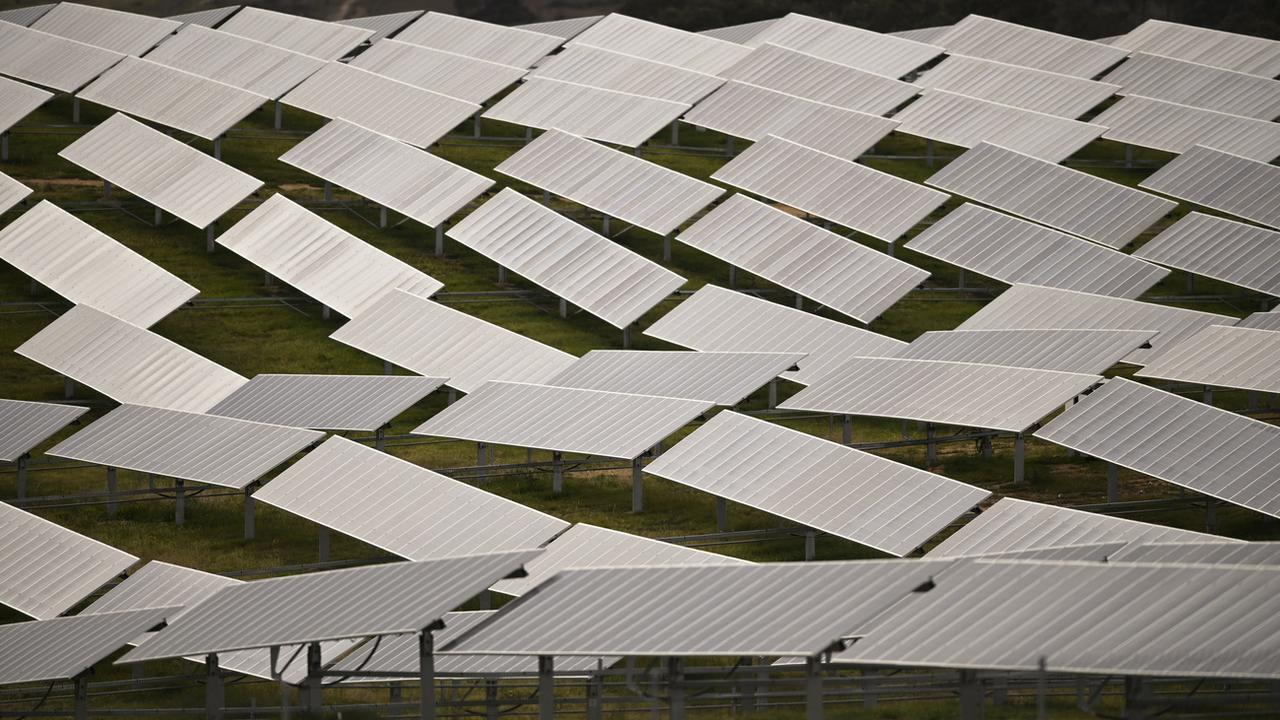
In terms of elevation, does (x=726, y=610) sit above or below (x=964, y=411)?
above

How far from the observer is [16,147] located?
5784cm

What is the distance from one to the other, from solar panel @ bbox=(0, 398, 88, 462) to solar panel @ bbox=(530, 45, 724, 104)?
96.4 feet

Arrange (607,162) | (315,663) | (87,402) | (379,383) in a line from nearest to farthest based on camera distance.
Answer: (315,663), (379,383), (87,402), (607,162)

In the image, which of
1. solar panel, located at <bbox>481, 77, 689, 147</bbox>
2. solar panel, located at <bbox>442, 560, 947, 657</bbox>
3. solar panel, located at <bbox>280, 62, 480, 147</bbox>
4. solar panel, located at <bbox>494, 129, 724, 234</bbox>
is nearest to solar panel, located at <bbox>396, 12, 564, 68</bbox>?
solar panel, located at <bbox>481, 77, 689, 147</bbox>

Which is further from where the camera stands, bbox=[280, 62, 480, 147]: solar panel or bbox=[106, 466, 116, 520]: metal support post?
bbox=[280, 62, 480, 147]: solar panel

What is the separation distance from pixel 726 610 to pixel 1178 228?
32.1 m

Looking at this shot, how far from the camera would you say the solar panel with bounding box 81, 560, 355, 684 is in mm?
25984

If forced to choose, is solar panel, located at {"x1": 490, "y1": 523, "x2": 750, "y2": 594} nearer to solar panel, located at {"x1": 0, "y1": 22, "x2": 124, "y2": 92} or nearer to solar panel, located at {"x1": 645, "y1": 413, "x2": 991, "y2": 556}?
solar panel, located at {"x1": 645, "y1": 413, "x2": 991, "y2": 556}

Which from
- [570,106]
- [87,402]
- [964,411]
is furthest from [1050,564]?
[570,106]

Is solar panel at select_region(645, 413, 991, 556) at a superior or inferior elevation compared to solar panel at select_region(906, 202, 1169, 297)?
inferior

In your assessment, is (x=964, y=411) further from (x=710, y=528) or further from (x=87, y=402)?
(x=87, y=402)

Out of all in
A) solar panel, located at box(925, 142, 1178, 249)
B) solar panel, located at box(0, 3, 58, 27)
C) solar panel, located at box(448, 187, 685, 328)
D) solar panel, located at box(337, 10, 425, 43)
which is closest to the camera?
solar panel, located at box(448, 187, 685, 328)

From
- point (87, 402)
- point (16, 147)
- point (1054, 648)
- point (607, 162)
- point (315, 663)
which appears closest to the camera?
point (1054, 648)

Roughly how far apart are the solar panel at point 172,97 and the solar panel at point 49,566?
2579 cm
